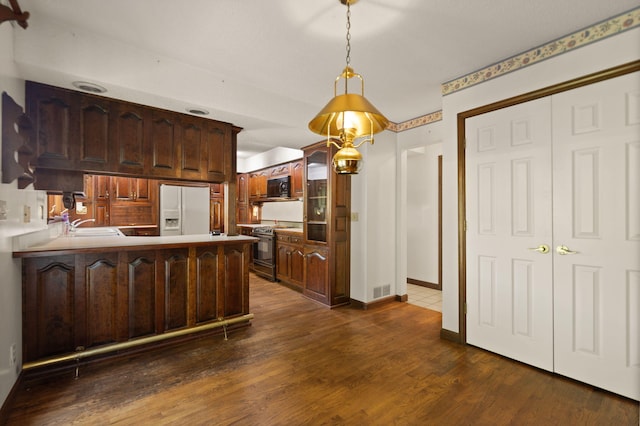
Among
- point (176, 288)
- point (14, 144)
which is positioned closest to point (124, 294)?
point (176, 288)

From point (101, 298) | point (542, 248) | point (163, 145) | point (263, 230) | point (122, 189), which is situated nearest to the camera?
point (542, 248)

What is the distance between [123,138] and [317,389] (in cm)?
276

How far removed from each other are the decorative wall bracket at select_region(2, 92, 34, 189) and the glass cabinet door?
9.85 ft

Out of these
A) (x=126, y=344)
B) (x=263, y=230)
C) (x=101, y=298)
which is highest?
(x=263, y=230)

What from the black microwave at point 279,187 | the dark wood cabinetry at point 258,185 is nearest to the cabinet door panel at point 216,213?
the dark wood cabinetry at point 258,185

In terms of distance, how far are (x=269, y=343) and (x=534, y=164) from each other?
2834 millimetres

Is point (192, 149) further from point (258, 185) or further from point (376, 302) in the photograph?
point (258, 185)

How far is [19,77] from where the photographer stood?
217 centimetres

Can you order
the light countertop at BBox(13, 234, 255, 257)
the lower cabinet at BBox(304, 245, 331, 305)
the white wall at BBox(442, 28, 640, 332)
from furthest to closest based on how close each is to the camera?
the lower cabinet at BBox(304, 245, 331, 305) < the light countertop at BBox(13, 234, 255, 257) < the white wall at BBox(442, 28, 640, 332)

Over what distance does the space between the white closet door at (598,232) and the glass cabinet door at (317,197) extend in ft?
8.54

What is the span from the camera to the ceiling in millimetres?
1899

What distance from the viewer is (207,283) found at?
Result: 3012 millimetres

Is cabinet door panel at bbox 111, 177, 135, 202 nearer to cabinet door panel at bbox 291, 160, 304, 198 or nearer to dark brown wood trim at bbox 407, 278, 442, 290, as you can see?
cabinet door panel at bbox 291, 160, 304, 198

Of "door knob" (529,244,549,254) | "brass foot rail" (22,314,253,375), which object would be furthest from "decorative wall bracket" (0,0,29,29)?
"door knob" (529,244,549,254)
